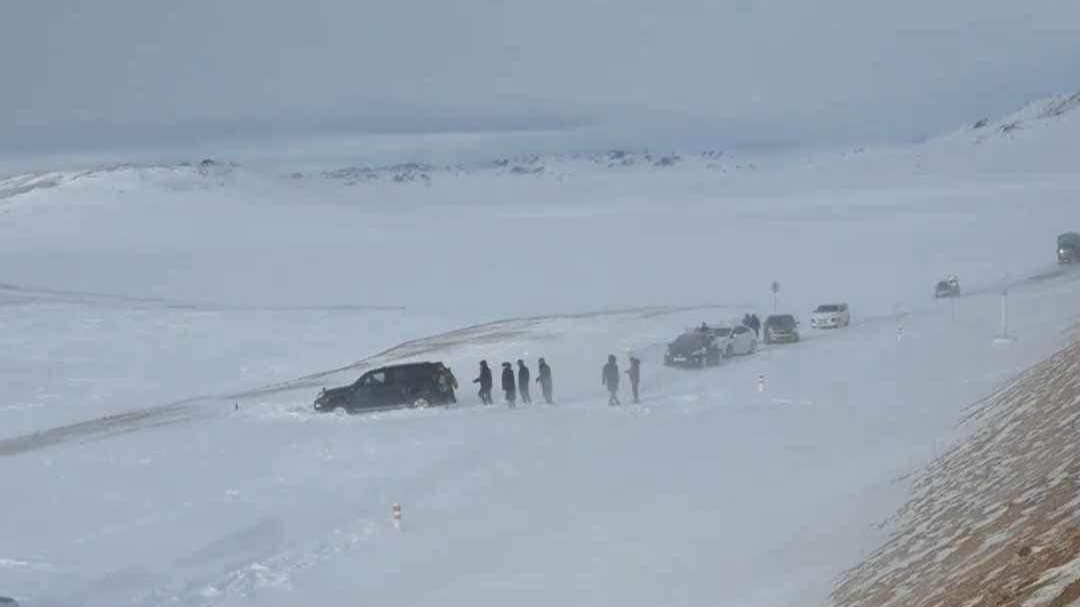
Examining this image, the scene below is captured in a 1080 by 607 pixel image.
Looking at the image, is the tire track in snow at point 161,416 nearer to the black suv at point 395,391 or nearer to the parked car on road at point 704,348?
the black suv at point 395,391

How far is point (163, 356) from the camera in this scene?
5100 centimetres

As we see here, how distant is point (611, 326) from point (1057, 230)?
145 feet

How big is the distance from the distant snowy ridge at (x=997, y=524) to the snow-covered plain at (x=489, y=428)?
2.56 feet

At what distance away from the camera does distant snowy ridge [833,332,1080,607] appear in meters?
8.48

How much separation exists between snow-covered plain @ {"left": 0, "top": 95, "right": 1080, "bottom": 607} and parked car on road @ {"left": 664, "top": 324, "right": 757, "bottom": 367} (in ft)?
2.10

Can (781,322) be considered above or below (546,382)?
above

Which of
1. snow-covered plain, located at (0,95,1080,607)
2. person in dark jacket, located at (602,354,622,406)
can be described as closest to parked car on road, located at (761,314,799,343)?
snow-covered plain, located at (0,95,1080,607)

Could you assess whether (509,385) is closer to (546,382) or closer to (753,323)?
(546,382)

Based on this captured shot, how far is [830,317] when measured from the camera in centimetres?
4522

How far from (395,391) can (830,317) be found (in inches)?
734

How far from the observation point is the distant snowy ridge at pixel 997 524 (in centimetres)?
848

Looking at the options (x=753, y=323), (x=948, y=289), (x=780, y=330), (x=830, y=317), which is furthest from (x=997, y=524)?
(x=948, y=289)

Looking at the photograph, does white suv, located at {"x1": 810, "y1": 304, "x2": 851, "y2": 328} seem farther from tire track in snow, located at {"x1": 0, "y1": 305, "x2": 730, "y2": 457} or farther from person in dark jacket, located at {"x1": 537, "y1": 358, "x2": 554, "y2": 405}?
person in dark jacket, located at {"x1": 537, "y1": 358, "x2": 554, "y2": 405}

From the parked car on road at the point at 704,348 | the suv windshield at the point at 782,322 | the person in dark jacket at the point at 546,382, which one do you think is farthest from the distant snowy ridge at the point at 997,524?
the suv windshield at the point at 782,322
